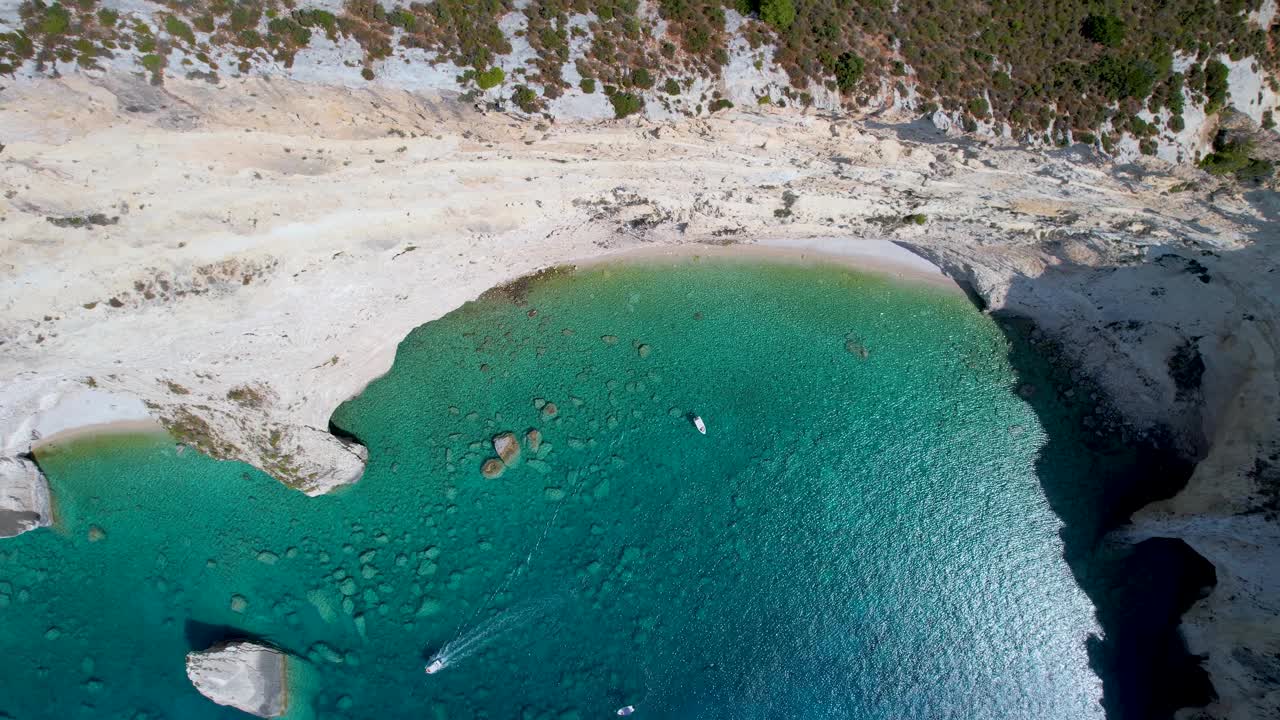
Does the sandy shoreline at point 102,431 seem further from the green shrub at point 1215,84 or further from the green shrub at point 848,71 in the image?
the green shrub at point 1215,84

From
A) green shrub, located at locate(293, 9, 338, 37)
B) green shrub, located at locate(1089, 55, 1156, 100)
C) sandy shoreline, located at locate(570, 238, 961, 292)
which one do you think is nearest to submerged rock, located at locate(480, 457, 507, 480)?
sandy shoreline, located at locate(570, 238, 961, 292)

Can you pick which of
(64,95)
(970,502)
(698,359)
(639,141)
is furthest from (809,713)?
(64,95)

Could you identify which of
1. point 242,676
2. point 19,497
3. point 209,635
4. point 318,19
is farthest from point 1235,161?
point 19,497

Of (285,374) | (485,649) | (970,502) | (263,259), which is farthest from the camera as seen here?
(970,502)

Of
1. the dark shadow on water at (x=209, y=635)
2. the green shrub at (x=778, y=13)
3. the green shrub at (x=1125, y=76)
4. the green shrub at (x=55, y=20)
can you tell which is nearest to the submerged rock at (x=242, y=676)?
the dark shadow on water at (x=209, y=635)

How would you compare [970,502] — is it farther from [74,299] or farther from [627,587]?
[74,299]

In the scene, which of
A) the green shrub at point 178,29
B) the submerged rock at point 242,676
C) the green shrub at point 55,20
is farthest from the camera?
the submerged rock at point 242,676

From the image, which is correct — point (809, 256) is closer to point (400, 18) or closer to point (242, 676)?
point (400, 18)
